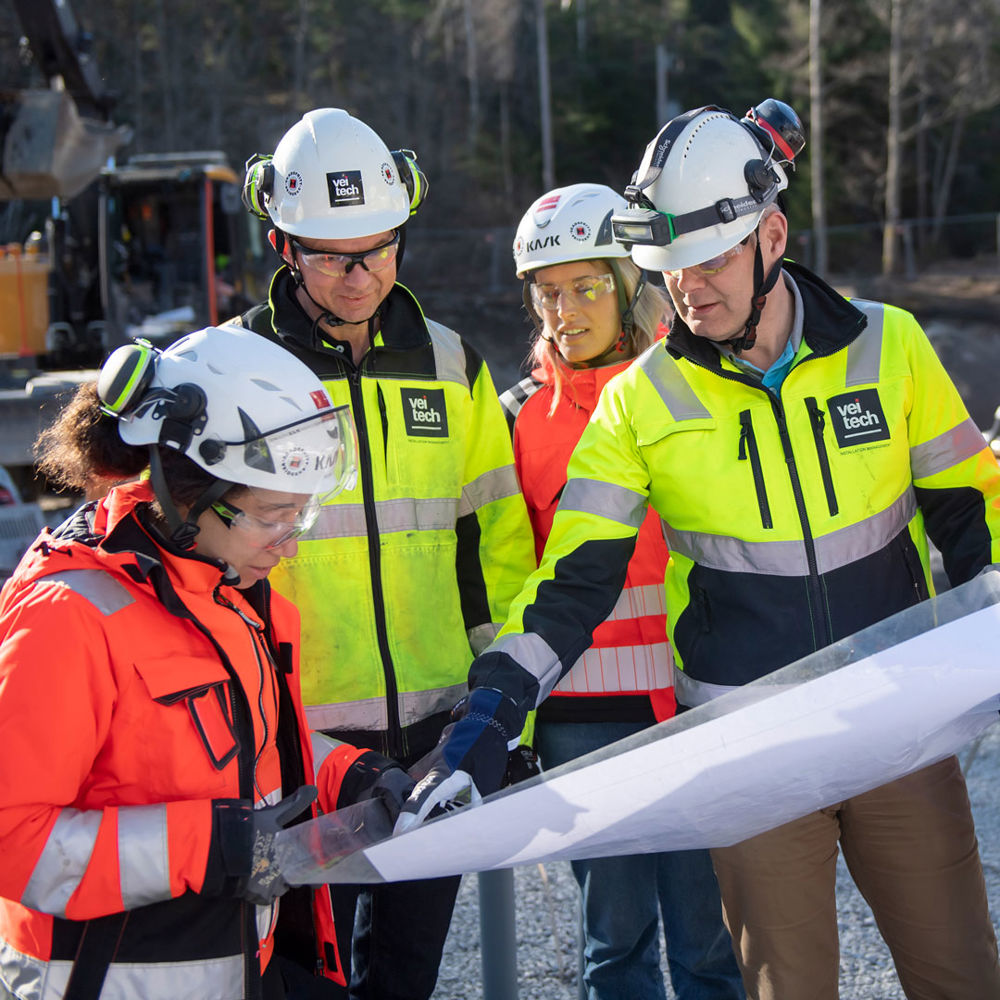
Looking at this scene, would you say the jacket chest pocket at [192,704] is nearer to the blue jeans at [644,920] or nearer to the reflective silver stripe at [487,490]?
Answer: the reflective silver stripe at [487,490]

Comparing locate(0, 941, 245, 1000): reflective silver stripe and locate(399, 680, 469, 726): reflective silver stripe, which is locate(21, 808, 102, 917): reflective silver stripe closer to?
locate(0, 941, 245, 1000): reflective silver stripe

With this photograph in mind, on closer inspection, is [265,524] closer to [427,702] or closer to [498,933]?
[427,702]

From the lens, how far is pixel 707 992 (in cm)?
317

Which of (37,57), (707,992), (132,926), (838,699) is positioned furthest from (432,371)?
(37,57)

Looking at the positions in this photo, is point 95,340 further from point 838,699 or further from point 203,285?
point 838,699

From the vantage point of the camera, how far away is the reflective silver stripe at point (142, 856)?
1830mm

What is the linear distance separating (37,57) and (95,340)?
245cm

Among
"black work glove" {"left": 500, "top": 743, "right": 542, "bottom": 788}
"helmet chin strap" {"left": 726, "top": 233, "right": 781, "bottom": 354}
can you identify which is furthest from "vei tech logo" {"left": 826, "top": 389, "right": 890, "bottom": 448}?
"black work glove" {"left": 500, "top": 743, "right": 542, "bottom": 788}

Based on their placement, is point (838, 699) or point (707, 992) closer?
point (838, 699)

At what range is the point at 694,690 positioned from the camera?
8.70ft

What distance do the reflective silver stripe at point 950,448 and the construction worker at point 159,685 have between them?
126 centimetres

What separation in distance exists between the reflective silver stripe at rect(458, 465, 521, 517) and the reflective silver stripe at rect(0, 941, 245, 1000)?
4.36 ft

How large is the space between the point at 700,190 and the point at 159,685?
4.90ft

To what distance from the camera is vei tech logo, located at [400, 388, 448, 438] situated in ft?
9.52
